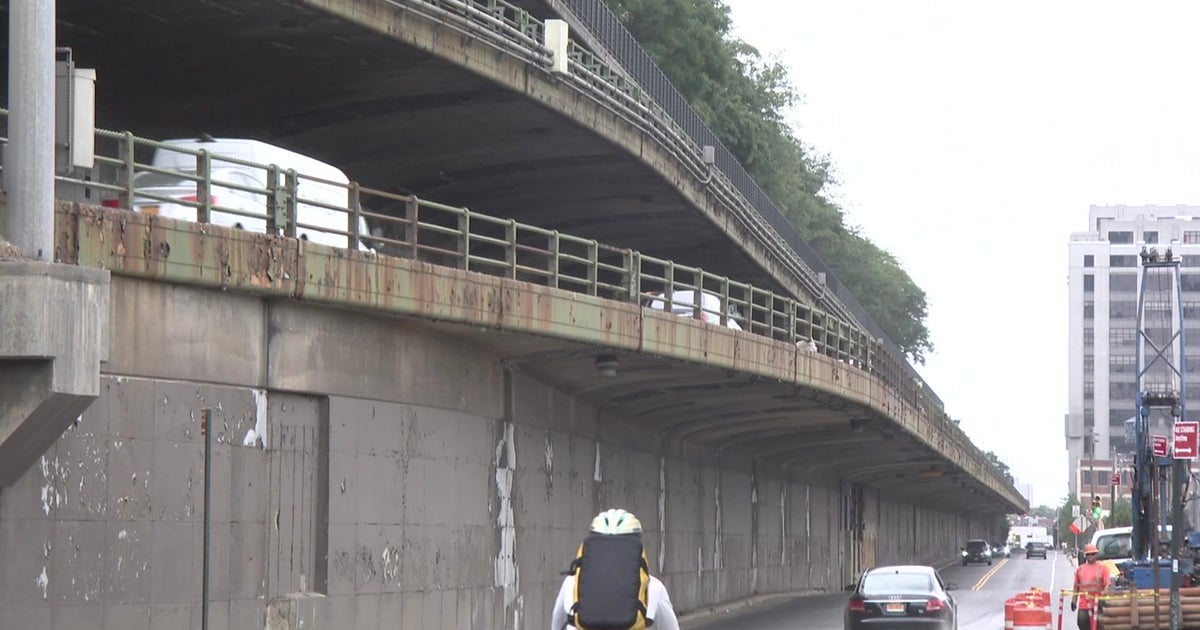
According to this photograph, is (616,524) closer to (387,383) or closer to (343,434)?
(343,434)

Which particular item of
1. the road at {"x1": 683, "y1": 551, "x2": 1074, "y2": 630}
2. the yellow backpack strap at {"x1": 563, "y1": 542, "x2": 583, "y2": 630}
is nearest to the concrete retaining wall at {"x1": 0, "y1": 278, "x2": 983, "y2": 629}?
the road at {"x1": 683, "y1": 551, "x2": 1074, "y2": 630}

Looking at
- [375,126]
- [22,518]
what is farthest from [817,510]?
[22,518]

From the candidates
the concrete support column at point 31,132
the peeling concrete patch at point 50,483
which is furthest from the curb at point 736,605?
→ the concrete support column at point 31,132

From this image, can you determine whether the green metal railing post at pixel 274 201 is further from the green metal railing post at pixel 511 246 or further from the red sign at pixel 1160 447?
the red sign at pixel 1160 447

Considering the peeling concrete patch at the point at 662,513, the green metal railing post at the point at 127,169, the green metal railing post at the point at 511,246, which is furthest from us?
the peeling concrete patch at the point at 662,513

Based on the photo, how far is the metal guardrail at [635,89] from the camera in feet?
113

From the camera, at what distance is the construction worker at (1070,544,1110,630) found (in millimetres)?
26812

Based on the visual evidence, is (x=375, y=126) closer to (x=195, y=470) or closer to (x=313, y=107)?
(x=313, y=107)

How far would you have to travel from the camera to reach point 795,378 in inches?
1318

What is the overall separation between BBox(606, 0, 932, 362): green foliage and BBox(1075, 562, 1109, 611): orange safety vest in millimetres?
42176

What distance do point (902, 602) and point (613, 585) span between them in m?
17.4

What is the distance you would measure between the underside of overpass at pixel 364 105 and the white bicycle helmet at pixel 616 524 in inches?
793

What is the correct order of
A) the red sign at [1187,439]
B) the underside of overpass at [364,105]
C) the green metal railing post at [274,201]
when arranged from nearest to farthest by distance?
1. the green metal railing post at [274,201]
2. the red sign at [1187,439]
3. the underside of overpass at [364,105]

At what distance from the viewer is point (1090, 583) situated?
27.0 metres
